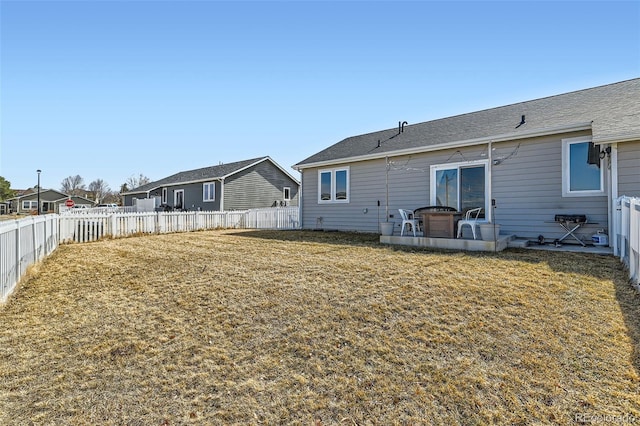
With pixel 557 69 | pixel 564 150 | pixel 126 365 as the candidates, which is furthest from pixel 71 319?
pixel 557 69

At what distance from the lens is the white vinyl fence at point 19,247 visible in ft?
14.4

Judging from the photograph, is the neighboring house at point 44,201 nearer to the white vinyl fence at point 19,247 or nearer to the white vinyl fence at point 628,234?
the white vinyl fence at point 19,247

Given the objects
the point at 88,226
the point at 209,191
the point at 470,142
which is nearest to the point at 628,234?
the point at 470,142

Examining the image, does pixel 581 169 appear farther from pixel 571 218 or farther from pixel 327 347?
pixel 327 347

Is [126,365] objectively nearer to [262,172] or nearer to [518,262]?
[518,262]

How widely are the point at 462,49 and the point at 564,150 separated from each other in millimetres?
4958

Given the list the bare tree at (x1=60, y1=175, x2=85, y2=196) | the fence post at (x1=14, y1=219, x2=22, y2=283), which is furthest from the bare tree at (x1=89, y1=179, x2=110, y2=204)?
the fence post at (x1=14, y1=219, x2=22, y2=283)

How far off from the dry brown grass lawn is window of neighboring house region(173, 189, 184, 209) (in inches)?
860

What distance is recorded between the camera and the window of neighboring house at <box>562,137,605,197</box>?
7.37 m

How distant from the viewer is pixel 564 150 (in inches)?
307

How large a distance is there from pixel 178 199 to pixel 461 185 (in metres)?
23.2

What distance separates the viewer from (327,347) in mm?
3057

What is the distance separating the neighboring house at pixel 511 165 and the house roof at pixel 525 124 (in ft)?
0.09

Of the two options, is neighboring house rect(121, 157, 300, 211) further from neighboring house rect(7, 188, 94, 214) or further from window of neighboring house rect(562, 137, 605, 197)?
neighboring house rect(7, 188, 94, 214)
